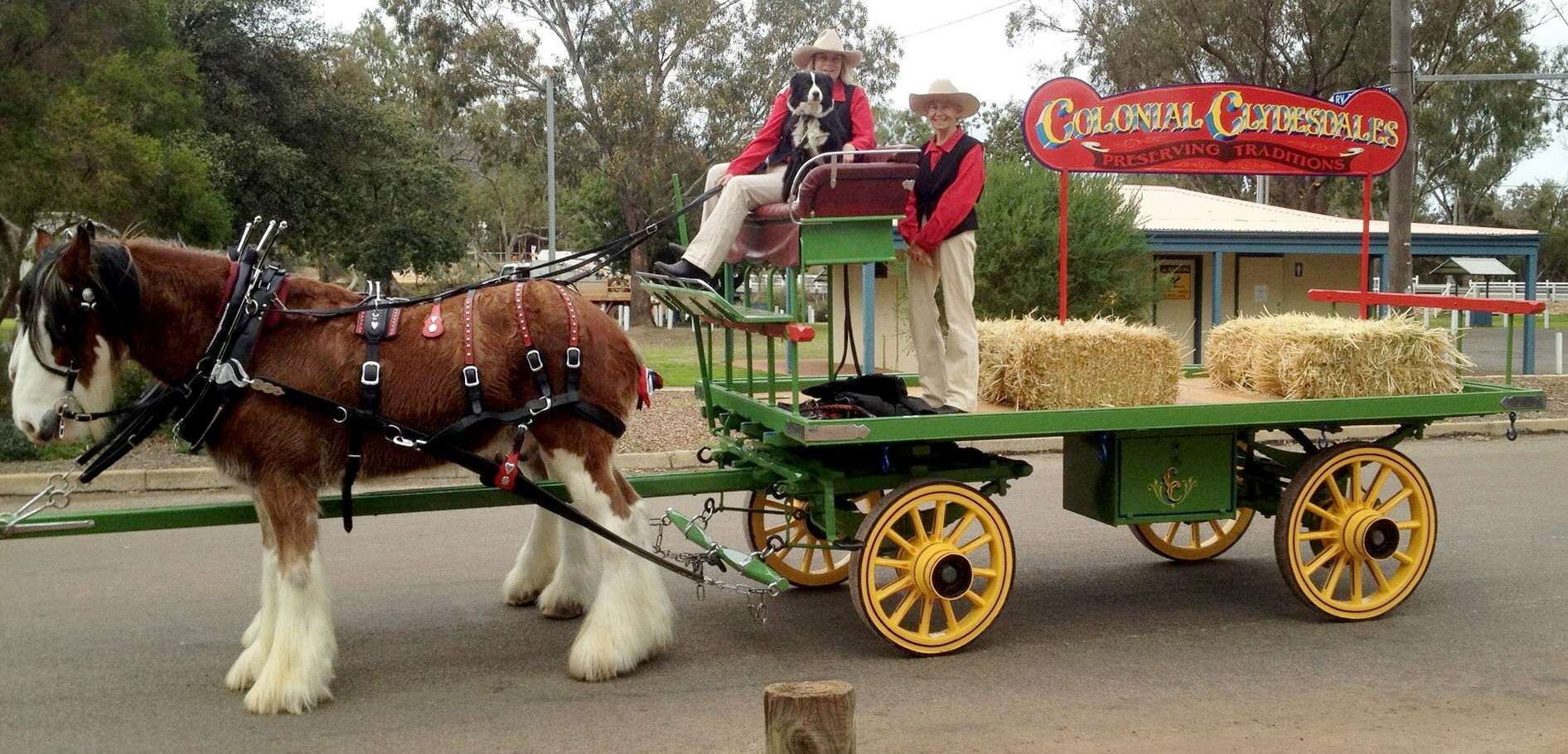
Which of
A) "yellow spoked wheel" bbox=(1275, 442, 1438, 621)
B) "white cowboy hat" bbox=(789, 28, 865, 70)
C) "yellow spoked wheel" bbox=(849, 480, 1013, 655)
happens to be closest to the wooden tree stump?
"yellow spoked wheel" bbox=(849, 480, 1013, 655)

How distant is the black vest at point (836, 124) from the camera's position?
6.34 metres

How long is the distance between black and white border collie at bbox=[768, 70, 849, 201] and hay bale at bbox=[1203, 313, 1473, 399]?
2.41 metres

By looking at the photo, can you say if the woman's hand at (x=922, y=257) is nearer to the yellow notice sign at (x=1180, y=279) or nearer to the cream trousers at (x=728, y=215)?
the cream trousers at (x=728, y=215)

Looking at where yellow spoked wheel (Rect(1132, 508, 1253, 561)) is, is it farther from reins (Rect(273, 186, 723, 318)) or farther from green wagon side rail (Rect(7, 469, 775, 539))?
reins (Rect(273, 186, 723, 318))

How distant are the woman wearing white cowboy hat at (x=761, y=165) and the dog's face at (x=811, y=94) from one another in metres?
0.04

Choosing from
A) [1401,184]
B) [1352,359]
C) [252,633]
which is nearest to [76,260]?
[252,633]

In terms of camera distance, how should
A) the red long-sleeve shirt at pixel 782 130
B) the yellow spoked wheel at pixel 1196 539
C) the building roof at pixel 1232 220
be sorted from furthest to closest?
the building roof at pixel 1232 220
the yellow spoked wheel at pixel 1196 539
the red long-sleeve shirt at pixel 782 130

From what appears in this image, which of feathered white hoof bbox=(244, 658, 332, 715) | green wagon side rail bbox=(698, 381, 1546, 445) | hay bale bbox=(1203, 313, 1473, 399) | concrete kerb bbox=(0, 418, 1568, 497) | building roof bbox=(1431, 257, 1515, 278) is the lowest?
feathered white hoof bbox=(244, 658, 332, 715)

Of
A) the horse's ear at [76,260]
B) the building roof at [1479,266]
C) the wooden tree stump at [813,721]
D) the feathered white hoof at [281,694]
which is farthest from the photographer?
the building roof at [1479,266]

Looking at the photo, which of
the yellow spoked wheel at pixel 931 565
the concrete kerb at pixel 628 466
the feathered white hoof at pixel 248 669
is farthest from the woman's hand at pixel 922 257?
the feathered white hoof at pixel 248 669

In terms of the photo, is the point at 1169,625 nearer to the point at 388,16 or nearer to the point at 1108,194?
the point at 1108,194

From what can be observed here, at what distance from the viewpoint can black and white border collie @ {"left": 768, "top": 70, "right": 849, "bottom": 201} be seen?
628cm

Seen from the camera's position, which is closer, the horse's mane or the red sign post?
the horse's mane

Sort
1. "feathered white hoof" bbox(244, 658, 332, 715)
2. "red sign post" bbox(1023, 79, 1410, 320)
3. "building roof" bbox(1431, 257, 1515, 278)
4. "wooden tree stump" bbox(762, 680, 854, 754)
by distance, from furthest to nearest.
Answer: "building roof" bbox(1431, 257, 1515, 278) → "red sign post" bbox(1023, 79, 1410, 320) → "feathered white hoof" bbox(244, 658, 332, 715) → "wooden tree stump" bbox(762, 680, 854, 754)
